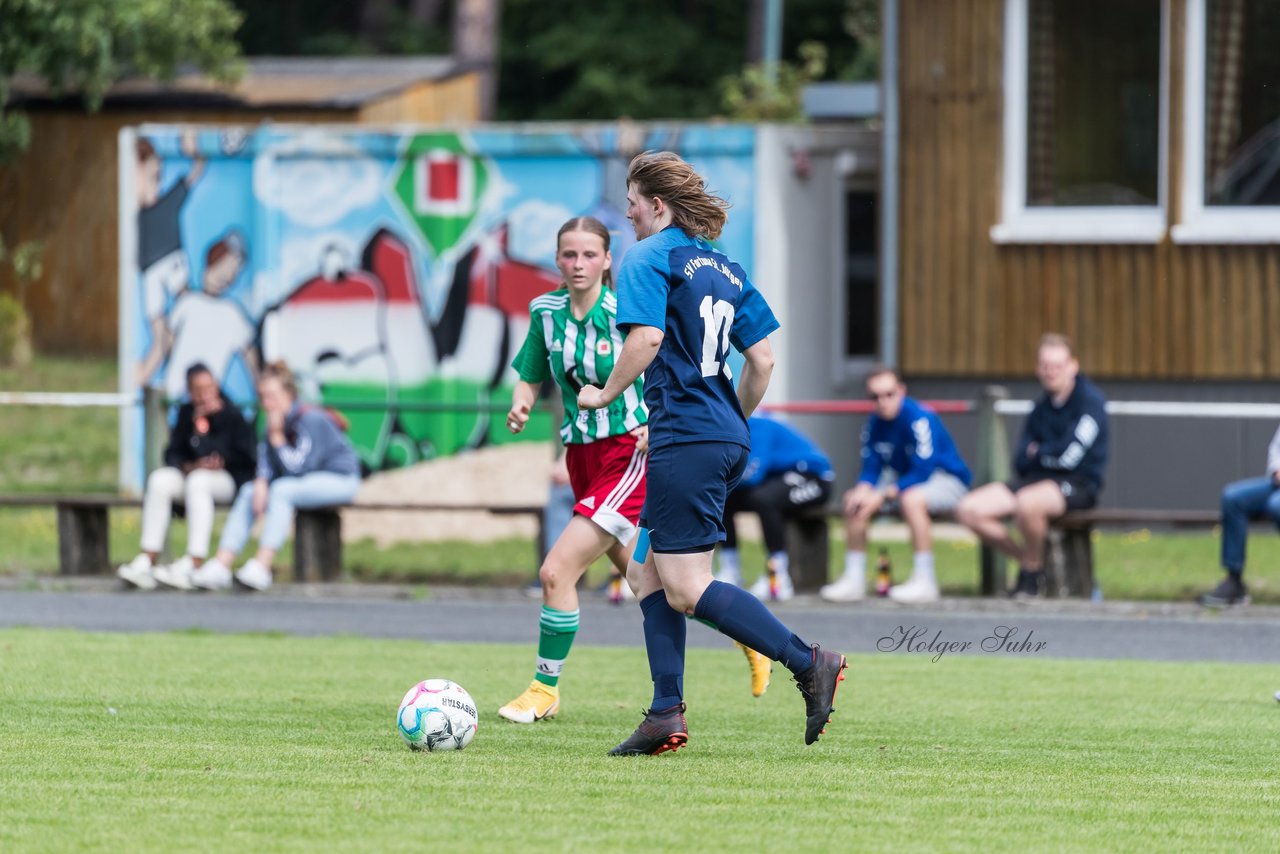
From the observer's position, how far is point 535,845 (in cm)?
548

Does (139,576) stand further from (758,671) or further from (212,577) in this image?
(758,671)

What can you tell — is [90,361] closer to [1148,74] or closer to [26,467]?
[26,467]

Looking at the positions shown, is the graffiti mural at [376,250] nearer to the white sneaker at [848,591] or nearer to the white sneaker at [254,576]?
the white sneaker at [254,576]

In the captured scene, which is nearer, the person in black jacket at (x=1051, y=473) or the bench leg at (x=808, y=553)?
the person in black jacket at (x=1051, y=473)

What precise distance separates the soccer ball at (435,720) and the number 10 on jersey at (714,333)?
1394 mm

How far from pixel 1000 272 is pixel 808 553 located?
4945 millimetres

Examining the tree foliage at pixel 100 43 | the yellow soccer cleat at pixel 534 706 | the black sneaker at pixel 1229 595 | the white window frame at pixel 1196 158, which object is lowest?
the black sneaker at pixel 1229 595

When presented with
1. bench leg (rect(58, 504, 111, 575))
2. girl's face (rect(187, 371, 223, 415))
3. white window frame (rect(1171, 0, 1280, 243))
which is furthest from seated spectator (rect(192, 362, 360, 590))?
white window frame (rect(1171, 0, 1280, 243))

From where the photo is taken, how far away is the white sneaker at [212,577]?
1409cm

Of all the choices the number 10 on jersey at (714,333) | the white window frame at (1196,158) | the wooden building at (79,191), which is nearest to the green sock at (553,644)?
the number 10 on jersey at (714,333)

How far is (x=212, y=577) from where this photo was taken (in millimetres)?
14109

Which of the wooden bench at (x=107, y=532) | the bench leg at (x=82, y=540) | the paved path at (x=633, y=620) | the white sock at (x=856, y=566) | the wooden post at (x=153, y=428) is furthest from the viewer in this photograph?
the wooden post at (x=153, y=428)

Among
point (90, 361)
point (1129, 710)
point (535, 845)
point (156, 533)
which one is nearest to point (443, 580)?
point (156, 533)

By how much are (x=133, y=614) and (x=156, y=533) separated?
1791 millimetres
